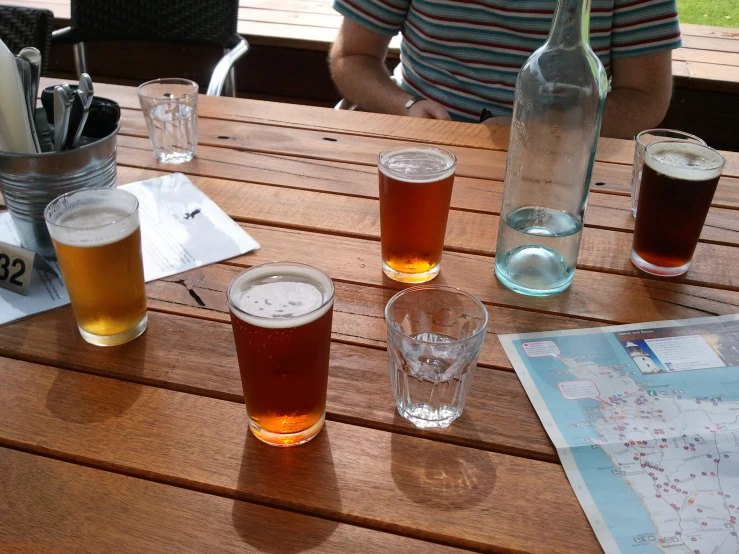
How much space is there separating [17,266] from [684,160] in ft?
2.90

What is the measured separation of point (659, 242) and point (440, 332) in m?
0.38

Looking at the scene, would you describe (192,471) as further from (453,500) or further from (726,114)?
(726,114)

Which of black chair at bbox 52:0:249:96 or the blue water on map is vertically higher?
black chair at bbox 52:0:249:96

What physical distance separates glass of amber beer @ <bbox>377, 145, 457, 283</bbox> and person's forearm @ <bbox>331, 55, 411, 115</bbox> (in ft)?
2.64

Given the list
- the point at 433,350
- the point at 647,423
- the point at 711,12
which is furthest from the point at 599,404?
the point at 711,12

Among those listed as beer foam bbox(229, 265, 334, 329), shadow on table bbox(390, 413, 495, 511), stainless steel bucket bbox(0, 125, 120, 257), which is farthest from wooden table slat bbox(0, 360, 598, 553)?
stainless steel bucket bbox(0, 125, 120, 257)

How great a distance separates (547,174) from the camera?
93 centimetres

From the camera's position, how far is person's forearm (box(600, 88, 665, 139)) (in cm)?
160

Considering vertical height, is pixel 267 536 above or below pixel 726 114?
above

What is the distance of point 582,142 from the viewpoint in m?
0.90

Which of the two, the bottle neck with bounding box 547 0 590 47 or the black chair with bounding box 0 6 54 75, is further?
the black chair with bounding box 0 6 54 75

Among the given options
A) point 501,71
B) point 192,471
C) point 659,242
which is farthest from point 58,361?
point 501,71

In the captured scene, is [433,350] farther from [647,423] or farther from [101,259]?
[101,259]

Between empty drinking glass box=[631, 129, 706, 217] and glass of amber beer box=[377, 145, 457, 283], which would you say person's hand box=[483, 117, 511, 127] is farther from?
glass of amber beer box=[377, 145, 457, 283]
